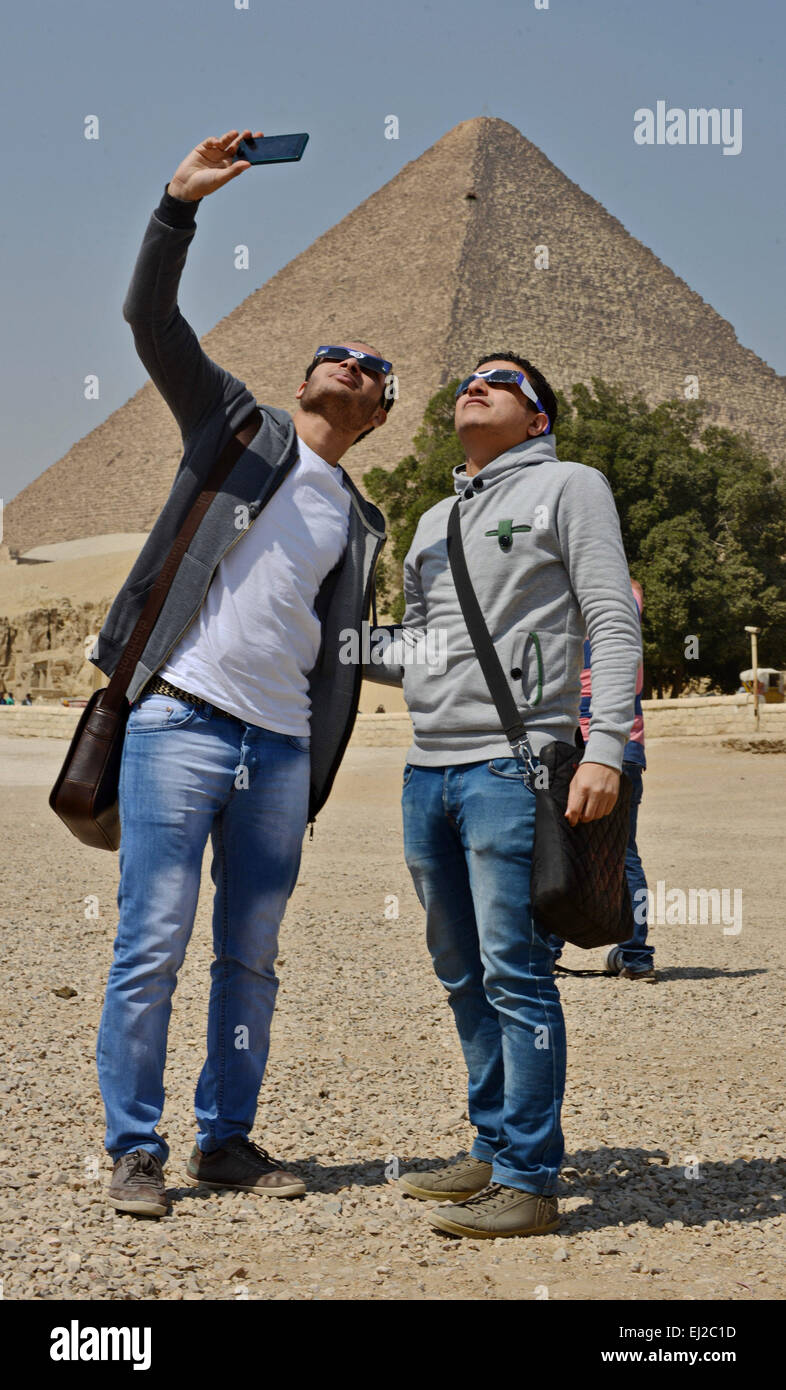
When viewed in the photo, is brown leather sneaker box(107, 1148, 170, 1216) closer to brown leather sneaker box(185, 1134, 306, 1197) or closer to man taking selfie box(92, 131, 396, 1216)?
man taking selfie box(92, 131, 396, 1216)

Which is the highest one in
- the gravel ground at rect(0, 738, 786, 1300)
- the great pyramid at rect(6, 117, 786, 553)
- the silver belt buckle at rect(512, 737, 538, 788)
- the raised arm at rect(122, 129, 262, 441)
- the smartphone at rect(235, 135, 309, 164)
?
the great pyramid at rect(6, 117, 786, 553)

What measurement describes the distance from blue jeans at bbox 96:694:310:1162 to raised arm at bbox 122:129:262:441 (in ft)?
2.62

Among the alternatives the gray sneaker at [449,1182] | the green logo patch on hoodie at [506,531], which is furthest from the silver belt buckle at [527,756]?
the gray sneaker at [449,1182]

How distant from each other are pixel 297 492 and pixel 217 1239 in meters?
1.79

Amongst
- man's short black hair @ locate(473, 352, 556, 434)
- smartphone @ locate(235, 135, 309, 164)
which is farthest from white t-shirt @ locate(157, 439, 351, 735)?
smartphone @ locate(235, 135, 309, 164)

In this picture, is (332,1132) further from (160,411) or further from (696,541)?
(160,411)

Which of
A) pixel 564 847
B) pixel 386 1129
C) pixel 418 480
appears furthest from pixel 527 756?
pixel 418 480

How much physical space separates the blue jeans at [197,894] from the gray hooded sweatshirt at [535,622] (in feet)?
1.27

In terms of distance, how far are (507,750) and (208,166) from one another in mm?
1566

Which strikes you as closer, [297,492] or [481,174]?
[297,492]

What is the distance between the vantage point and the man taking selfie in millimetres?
3527

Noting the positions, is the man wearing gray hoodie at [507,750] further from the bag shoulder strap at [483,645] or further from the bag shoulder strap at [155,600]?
the bag shoulder strap at [155,600]

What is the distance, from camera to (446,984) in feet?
12.1

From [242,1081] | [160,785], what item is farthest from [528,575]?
[242,1081]
